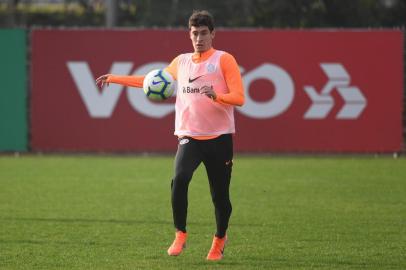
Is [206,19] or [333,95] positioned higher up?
[206,19]

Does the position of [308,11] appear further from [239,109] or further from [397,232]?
[397,232]

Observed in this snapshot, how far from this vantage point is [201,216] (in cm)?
1206

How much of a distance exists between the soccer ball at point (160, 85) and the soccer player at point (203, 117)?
0.35 feet

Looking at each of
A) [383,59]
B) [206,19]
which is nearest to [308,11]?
[383,59]

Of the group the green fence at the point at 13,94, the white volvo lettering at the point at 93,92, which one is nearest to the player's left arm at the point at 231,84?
the white volvo lettering at the point at 93,92

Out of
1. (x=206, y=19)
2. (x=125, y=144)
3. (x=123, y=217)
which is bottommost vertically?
(x=125, y=144)

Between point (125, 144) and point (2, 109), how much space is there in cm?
254

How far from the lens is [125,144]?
829 inches

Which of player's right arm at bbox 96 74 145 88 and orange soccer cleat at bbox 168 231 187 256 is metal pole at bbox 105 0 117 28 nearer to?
player's right arm at bbox 96 74 145 88

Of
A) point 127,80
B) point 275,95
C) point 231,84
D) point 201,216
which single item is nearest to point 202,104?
point 231,84

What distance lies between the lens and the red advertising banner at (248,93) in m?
20.9

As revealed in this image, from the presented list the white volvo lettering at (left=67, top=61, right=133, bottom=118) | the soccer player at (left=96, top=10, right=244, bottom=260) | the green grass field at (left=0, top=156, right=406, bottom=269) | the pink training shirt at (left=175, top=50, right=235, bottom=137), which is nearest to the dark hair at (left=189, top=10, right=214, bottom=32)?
the soccer player at (left=96, top=10, right=244, bottom=260)

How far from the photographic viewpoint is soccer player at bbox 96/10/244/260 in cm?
855

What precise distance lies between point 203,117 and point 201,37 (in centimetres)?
66
